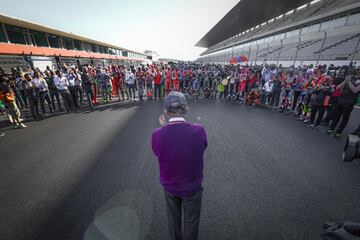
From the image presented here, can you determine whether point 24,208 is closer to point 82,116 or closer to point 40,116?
point 82,116

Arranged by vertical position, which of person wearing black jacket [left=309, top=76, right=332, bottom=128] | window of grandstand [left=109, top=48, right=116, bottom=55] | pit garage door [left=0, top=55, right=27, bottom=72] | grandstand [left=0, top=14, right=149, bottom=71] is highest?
window of grandstand [left=109, top=48, right=116, bottom=55]

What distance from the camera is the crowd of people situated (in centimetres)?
571

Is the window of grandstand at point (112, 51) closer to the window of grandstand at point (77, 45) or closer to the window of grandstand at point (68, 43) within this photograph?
the window of grandstand at point (77, 45)

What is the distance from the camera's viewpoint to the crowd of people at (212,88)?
18.7 feet

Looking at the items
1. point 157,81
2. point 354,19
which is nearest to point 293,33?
point 354,19

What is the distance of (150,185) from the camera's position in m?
3.19

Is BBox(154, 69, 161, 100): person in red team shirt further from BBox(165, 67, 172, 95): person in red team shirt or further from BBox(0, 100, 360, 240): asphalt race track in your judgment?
BBox(0, 100, 360, 240): asphalt race track

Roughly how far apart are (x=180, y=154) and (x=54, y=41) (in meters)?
30.7

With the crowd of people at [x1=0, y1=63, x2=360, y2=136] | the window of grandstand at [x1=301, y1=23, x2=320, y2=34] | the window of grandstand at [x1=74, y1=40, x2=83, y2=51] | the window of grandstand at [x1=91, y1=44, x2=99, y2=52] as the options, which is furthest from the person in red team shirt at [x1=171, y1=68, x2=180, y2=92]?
the window of grandstand at [x1=91, y1=44, x2=99, y2=52]

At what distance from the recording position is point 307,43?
20.5 meters

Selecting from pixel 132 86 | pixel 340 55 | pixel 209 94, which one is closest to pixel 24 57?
pixel 132 86

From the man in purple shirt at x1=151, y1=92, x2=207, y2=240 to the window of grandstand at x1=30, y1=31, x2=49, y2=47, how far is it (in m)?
27.0

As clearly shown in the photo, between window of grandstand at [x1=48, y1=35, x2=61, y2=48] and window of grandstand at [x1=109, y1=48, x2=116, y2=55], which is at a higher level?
window of grandstand at [x1=109, y1=48, x2=116, y2=55]

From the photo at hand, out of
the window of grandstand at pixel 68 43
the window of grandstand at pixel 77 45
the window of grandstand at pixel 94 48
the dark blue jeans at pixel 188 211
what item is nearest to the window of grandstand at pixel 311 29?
the dark blue jeans at pixel 188 211
